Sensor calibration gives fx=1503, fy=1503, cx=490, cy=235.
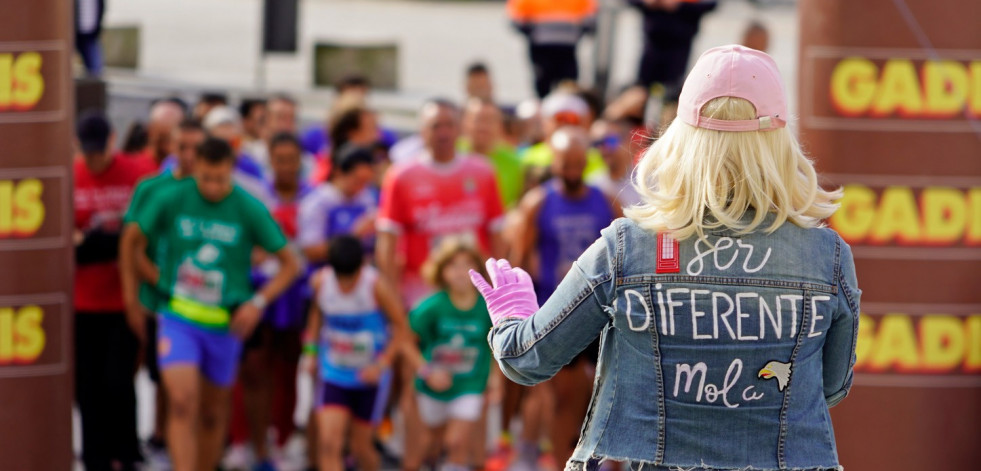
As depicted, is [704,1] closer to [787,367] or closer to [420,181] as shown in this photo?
[420,181]

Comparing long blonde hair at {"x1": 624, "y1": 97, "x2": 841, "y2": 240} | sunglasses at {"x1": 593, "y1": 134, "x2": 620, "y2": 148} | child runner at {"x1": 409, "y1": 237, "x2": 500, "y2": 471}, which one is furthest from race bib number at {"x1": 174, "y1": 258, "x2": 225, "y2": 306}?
long blonde hair at {"x1": 624, "y1": 97, "x2": 841, "y2": 240}

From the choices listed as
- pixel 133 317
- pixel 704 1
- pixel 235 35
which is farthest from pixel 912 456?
pixel 235 35

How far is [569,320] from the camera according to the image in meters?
3.19

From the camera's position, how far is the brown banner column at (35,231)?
575cm

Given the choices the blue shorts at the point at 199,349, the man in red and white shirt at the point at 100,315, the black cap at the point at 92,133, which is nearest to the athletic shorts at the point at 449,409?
the blue shorts at the point at 199,349

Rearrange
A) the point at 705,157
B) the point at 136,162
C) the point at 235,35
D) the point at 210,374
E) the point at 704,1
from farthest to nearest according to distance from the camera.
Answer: the point at 235,35 < the point at 704,1 < the point at 136,162 < the point at 210,374 < the point at 705,157

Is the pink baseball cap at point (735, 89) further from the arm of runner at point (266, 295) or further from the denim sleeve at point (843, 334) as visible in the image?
the arm of runner at point (266, 295)

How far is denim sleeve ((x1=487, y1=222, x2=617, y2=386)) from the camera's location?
10.4 ft

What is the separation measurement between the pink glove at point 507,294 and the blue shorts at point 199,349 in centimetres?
428

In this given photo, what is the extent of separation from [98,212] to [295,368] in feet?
4.94

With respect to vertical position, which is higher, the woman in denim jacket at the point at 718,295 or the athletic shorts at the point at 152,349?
the woman in denim jacket at the point at 718,295

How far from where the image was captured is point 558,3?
13625 mm

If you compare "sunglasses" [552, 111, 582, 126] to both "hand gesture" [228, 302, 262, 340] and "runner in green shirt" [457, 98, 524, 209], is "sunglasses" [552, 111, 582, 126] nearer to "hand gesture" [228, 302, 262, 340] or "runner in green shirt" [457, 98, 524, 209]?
"runner in green shirt" [457, 98, 524, 209]

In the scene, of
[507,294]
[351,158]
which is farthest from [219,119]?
[507,294]
